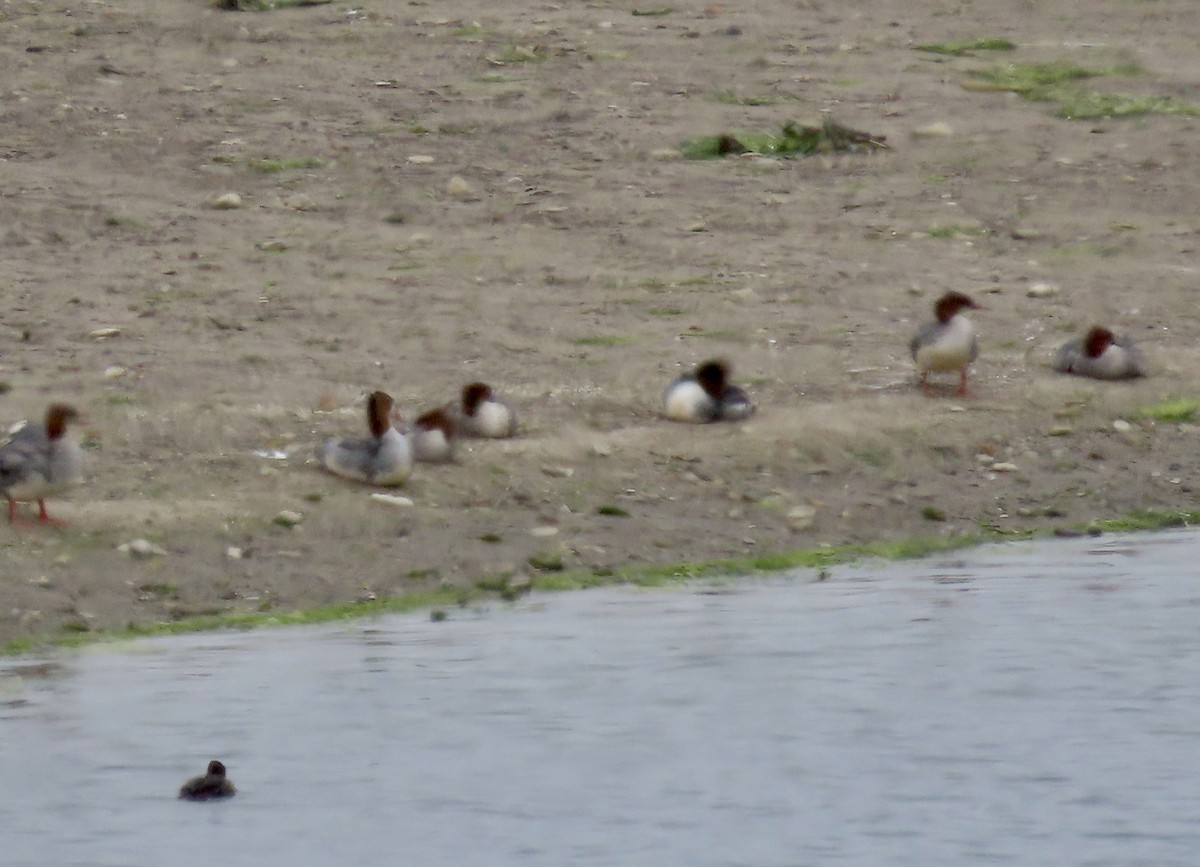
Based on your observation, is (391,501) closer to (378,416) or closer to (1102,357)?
(378,416)

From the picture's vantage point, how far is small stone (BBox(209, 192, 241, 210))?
47.7 feet

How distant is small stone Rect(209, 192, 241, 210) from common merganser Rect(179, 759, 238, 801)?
25.0ft

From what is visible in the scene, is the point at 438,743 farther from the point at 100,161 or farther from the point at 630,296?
the point at 100,161

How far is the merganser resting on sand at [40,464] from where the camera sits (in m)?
9.72

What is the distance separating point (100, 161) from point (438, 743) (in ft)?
27.0

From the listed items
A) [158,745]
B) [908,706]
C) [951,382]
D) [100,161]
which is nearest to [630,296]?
[951,382]

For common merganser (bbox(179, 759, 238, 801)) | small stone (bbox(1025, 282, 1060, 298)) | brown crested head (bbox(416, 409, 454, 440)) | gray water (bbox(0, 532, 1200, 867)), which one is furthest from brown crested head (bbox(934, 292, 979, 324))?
common merganser (bbox(179, 759, 238, 801))

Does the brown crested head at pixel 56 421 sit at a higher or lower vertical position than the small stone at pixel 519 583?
higher

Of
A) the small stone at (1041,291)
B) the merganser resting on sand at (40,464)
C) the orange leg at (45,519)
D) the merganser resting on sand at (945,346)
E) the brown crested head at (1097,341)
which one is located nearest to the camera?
the merganser resting on sand at (40,464)

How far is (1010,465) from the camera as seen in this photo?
11.4 meters

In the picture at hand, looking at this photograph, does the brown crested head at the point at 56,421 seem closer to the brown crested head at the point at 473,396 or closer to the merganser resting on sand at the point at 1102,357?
the brown crested head at the point at 473,396

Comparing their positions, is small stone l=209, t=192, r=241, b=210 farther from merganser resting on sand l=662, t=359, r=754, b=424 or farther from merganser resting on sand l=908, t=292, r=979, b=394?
merganser resting on sand l=908, t=292, r=979, b=394

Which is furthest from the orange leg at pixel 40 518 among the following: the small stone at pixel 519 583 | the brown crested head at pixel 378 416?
the small stone at pixel 519 583

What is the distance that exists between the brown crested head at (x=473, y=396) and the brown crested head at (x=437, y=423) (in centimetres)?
19
